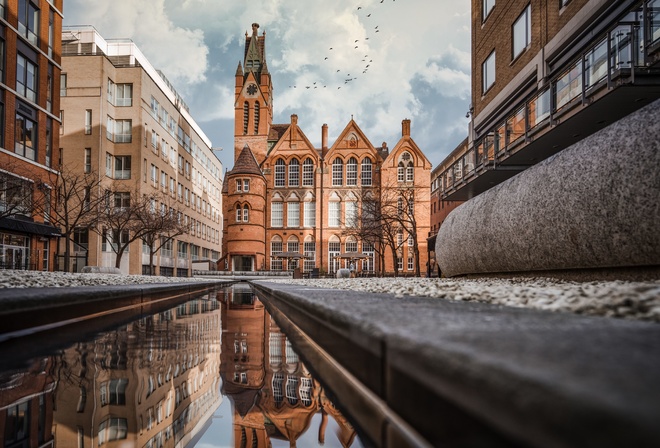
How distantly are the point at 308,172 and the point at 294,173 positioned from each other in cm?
175

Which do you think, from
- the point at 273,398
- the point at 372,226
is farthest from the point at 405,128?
the point at 273,398

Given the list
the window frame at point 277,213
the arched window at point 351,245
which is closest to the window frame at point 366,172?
the arched window at point 351,245

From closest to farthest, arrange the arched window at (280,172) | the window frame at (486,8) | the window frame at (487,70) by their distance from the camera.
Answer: the window frame at (487,70)
the window frame at (486,8)
the arched window at (280,172)

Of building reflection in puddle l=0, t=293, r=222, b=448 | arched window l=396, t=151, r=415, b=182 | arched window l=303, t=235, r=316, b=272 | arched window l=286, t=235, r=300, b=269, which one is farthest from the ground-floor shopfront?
arched window l=396, t=151, r=415, b=182

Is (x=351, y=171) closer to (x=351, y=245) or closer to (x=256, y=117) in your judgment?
(x=351, y=245)

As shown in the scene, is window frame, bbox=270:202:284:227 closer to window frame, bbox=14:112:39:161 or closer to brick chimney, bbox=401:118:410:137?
brick chimney, bbox=401:118:410:137

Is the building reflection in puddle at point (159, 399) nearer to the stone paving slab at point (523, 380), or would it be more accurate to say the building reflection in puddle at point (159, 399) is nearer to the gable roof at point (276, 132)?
the stone paving slab at point (523, 380)

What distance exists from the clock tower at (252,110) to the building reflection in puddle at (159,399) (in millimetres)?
60633

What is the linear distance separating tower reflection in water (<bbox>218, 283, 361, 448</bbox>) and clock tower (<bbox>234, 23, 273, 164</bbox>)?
60492 millimetres

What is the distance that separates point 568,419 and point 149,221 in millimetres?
31592

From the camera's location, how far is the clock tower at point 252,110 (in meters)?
63.2

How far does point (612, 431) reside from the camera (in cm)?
56

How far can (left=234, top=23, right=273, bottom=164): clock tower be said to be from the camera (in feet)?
207

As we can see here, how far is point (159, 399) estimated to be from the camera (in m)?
1.79
